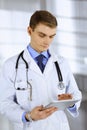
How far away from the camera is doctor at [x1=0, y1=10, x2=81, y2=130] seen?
4.82 feet

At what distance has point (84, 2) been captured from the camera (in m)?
2.21

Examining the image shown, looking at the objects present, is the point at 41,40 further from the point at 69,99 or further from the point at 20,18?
the point at 20,18

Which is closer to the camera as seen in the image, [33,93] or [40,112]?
A: [40,112]

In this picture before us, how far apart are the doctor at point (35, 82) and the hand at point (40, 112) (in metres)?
0.04

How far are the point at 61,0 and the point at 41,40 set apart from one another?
914 mm

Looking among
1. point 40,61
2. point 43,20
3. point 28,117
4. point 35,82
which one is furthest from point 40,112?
point 43,20

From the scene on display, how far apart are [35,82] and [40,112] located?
0.20 metres

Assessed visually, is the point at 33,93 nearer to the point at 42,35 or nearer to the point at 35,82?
the point at 35,82

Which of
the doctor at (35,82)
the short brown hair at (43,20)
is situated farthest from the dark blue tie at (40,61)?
the short brown hair at (43,20)

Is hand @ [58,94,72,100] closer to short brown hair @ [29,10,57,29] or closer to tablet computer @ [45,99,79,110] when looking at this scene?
tablet computer @ [45,99,79,110]

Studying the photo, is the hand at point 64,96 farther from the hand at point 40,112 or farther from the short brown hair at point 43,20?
the short brown hair at point 43,20

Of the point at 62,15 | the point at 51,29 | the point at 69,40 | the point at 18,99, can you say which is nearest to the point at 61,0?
the point at 62,15

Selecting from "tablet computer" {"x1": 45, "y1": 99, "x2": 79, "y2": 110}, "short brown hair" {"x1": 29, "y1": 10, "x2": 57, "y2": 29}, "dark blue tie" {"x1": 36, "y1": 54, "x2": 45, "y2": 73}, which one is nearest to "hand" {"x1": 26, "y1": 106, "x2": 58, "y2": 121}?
"tablet computer" {"x1": 45, "y1": 99, "x2": 79, "y2": 110}

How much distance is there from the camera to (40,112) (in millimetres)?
1365
